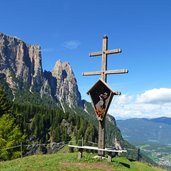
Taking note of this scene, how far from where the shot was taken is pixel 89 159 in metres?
24.5

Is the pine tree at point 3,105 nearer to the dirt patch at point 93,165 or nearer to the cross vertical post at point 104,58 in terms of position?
the cross vertical post at point 104,58

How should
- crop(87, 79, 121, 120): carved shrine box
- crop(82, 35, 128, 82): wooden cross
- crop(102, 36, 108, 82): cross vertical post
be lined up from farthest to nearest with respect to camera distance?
crop(102, 36, 108, 82): cross vertical post
crop(82, 35, 128, 82): wooden cross
crop(87, 79, 121, 120): carved shrine box

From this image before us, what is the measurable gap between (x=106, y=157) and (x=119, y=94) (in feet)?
16.0

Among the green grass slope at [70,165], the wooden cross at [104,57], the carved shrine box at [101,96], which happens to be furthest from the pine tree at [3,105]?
the carved shrine box at [101,96]

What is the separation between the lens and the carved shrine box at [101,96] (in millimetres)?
25406

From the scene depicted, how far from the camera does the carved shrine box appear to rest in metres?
25.4

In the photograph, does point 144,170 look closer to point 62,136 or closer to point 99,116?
point 99,116

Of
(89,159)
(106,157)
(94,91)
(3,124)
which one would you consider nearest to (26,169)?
(89,159)

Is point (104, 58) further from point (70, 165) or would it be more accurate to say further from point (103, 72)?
point (70, 165)

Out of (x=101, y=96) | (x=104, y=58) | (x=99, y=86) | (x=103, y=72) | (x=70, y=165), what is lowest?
(x=70, y=165)

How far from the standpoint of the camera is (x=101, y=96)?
84.4 ft

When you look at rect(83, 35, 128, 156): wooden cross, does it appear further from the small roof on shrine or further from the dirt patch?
the dirt patch

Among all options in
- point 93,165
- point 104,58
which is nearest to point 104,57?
point 104,58

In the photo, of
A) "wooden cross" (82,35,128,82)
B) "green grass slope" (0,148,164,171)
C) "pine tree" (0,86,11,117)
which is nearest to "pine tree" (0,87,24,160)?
"pine tree" (0,86,11,117)
